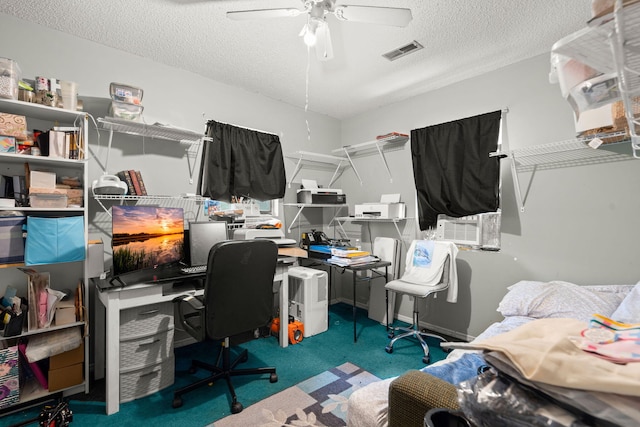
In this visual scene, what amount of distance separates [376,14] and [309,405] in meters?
2.45

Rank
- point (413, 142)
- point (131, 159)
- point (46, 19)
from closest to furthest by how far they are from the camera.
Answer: point (46, 19) < point (131, 159) < point (413, 142)

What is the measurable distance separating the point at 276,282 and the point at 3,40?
2746 millimetres

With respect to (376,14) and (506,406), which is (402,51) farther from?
(506,406)

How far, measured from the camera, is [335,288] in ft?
14.3

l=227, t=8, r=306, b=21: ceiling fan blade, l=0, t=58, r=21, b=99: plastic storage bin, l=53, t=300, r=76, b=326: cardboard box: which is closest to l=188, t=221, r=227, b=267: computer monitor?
l=53, t=300, r=76, b=326: cardboard box

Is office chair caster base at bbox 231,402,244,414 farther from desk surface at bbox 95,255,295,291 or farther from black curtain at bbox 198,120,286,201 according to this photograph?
black curtain at bbox 198,120,286,201

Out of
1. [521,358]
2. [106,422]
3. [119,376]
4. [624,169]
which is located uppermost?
[624,169]

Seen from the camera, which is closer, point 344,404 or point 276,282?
point 344,404

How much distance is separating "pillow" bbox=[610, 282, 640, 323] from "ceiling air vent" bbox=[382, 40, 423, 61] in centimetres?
228

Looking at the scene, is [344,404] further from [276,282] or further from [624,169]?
[624,169]

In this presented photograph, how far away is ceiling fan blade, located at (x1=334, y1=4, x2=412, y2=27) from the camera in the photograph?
1.67m

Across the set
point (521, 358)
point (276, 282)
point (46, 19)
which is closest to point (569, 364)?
point (521, 358)

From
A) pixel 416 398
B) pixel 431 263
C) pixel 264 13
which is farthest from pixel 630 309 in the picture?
pixel 264 13

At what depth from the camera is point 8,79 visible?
74.9 inches
